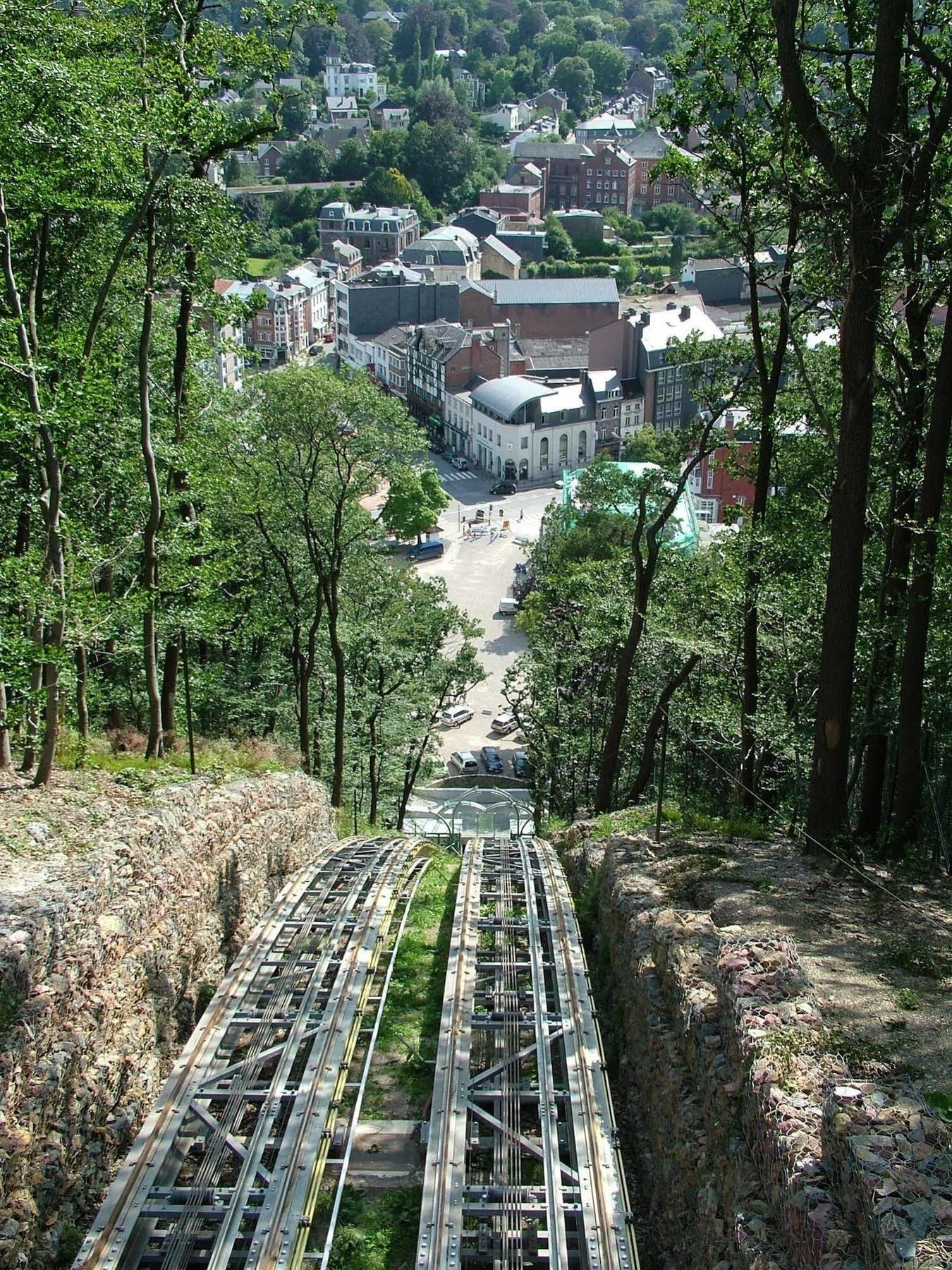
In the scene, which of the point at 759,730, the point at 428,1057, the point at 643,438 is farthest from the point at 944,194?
the point at 643,438

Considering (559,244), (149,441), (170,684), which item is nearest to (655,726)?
(170,684)

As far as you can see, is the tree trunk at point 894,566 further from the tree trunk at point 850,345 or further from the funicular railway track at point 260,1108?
the funicular railway track at point 260,1108

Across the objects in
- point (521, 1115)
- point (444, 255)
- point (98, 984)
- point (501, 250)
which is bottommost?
point (521, 1115)

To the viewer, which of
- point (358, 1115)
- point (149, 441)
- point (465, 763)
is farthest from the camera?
point (465, 763)

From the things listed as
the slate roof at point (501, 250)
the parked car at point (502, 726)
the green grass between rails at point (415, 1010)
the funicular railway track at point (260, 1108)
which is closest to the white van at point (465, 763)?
the parked car at point (502, 726)

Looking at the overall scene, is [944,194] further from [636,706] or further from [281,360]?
[281,360]

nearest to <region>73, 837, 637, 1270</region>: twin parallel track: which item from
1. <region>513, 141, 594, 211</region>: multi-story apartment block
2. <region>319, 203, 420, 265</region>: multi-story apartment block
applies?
<region>319, 203, 420, 265</region>: multi-story apartment block

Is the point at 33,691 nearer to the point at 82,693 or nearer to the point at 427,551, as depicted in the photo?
the point at 82,693

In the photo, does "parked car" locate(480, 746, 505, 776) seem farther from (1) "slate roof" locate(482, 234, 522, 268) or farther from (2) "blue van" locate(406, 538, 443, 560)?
(1) "slate roof" locate(482, 234, 522, 268)
